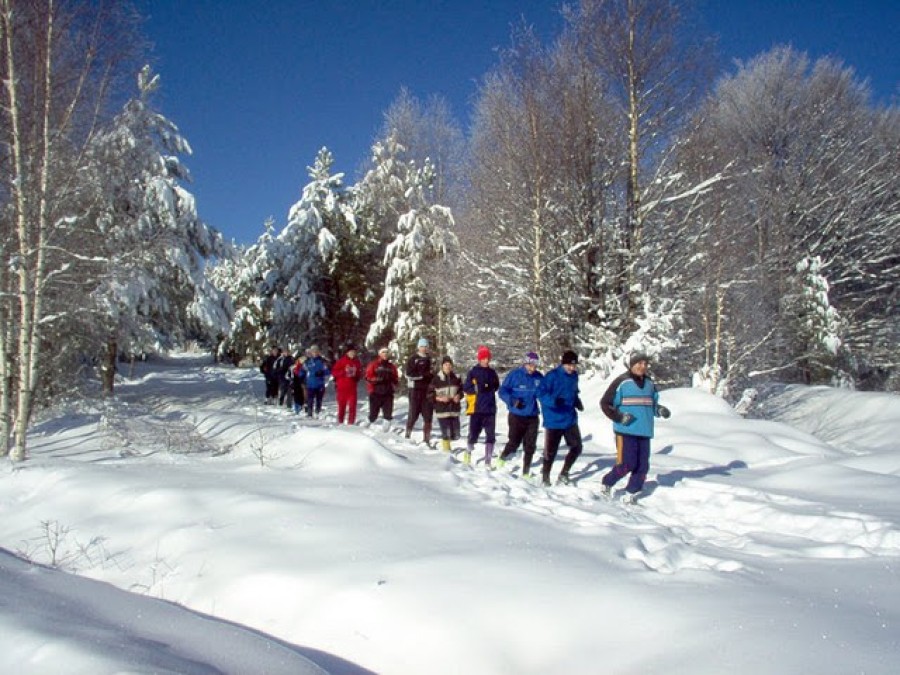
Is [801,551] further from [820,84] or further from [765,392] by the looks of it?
[820,84]

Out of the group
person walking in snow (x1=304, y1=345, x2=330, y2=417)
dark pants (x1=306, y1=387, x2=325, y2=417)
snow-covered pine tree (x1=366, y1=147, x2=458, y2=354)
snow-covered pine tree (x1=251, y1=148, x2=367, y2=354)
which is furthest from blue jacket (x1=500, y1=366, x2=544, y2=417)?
snow-covered pine tree (x1=251, y1=148, x2=367, y2=354)

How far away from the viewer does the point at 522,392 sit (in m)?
8.94

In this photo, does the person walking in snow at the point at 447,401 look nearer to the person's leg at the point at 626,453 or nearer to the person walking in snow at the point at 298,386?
the person's leg at the point at 626,453

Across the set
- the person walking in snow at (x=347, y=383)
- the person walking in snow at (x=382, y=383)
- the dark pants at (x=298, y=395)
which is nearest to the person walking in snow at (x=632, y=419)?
the person walking in snow at (x=382, y=383)

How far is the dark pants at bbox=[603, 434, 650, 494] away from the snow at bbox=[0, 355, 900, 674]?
0.29 m

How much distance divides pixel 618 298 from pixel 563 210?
2560mm

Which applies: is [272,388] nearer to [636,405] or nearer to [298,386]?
[298,386]

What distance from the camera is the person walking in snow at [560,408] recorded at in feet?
27.6

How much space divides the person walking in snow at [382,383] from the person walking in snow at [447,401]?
2.32 m

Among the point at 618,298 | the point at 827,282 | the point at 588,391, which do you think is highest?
the point at 827,282

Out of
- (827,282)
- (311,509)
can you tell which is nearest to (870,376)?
(827,282)

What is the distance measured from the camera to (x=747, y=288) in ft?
60.3

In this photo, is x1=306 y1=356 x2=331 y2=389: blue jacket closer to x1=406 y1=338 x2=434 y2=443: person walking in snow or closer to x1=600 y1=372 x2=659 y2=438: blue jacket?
x1=406 y1=338 x2=434 y2=443: person walking in snow

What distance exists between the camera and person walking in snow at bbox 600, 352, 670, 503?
776cm
